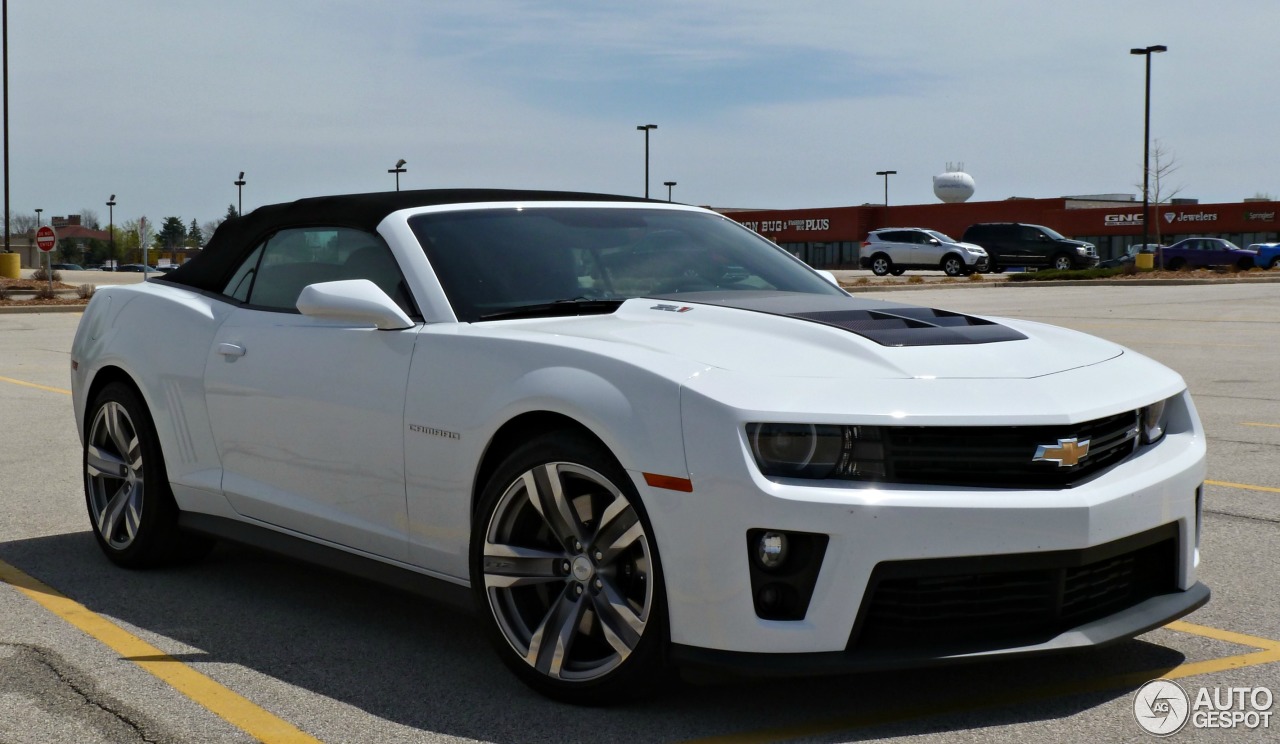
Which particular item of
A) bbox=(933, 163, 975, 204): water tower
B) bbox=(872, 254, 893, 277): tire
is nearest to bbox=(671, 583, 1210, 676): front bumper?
bbox=(872, 254, 893, 277): tire

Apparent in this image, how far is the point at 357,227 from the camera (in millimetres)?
4871

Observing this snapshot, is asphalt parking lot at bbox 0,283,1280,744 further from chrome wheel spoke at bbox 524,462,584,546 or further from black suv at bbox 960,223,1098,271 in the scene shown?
black suv at bbox 960,223,1098,271

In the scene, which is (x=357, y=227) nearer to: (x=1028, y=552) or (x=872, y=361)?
(x=872, y=361)

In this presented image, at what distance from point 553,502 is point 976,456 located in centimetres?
116

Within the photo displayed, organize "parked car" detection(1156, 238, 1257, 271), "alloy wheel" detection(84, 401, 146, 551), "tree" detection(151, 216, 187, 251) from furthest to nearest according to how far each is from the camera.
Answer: "tree" detection(151, 216, 187, 251), "parked car" detection(1156, 238, 1257, 271), "alloy wheel" detection(84, 401, 146, 551)

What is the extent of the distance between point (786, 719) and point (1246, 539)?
3135mm

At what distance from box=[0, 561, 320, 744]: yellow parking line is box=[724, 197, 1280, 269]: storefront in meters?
61.5

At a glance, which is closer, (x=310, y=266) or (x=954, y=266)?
(x=310, y=266)

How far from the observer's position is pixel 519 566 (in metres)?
3.89

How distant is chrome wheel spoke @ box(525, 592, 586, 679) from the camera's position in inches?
149

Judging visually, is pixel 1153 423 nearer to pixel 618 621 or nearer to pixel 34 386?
pixel 618 621

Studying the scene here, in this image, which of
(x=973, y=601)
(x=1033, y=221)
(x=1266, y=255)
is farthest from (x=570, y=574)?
(x=1033, y=221)

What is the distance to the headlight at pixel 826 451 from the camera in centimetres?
340
